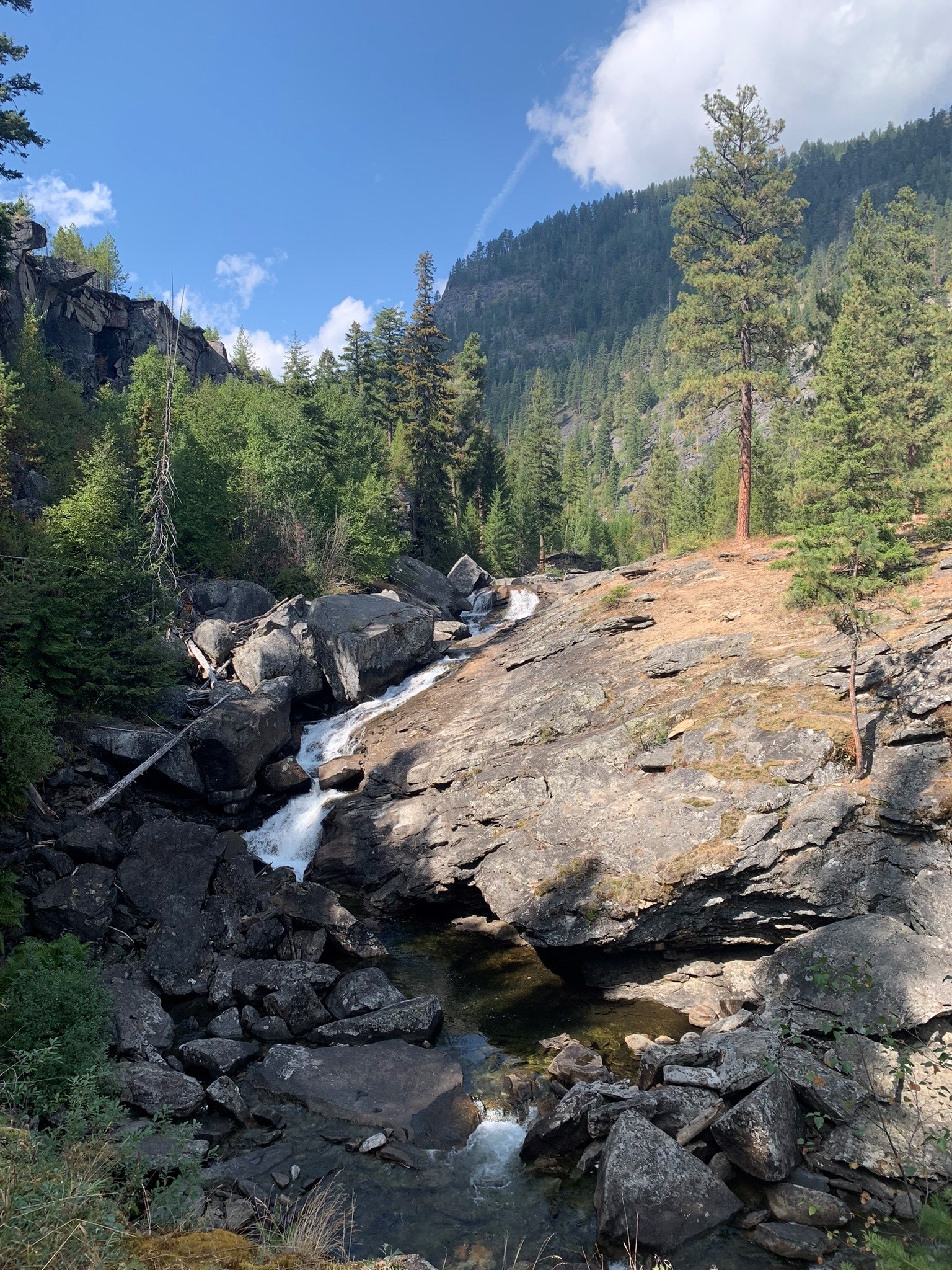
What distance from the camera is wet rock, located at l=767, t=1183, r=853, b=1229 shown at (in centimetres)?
869

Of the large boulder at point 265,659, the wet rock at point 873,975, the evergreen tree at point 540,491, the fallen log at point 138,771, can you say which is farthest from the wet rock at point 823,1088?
the evergreen tree at point 540,491

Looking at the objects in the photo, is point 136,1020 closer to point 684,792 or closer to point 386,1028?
point 386,1028

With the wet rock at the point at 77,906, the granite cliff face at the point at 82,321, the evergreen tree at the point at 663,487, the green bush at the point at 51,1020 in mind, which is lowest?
the wet rock at the point at 77,906

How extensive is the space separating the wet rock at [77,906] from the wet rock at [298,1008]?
4090mm

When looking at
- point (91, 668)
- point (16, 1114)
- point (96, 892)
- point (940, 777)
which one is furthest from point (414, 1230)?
point (91, 668)

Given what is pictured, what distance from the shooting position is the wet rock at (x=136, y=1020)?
12141mm

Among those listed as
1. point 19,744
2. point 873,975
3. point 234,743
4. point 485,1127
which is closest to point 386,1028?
point 485,1127

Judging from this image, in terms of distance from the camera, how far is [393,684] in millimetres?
28781

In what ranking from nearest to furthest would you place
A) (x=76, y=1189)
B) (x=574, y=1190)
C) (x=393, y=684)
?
(x=76, y=1189), (x=574, y=1190), (x=393, y=684)

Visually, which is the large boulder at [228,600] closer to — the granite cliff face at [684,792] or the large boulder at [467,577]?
the granite cliff face at [684,792]

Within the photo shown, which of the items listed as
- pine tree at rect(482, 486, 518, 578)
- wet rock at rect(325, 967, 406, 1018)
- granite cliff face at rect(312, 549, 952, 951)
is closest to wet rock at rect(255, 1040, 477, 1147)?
wet rock at rect(325, 967, 406, 1018)

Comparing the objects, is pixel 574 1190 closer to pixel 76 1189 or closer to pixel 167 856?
pixel 76 1189

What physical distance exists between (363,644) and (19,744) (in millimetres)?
14267

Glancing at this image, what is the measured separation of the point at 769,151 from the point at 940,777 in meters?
27.9
